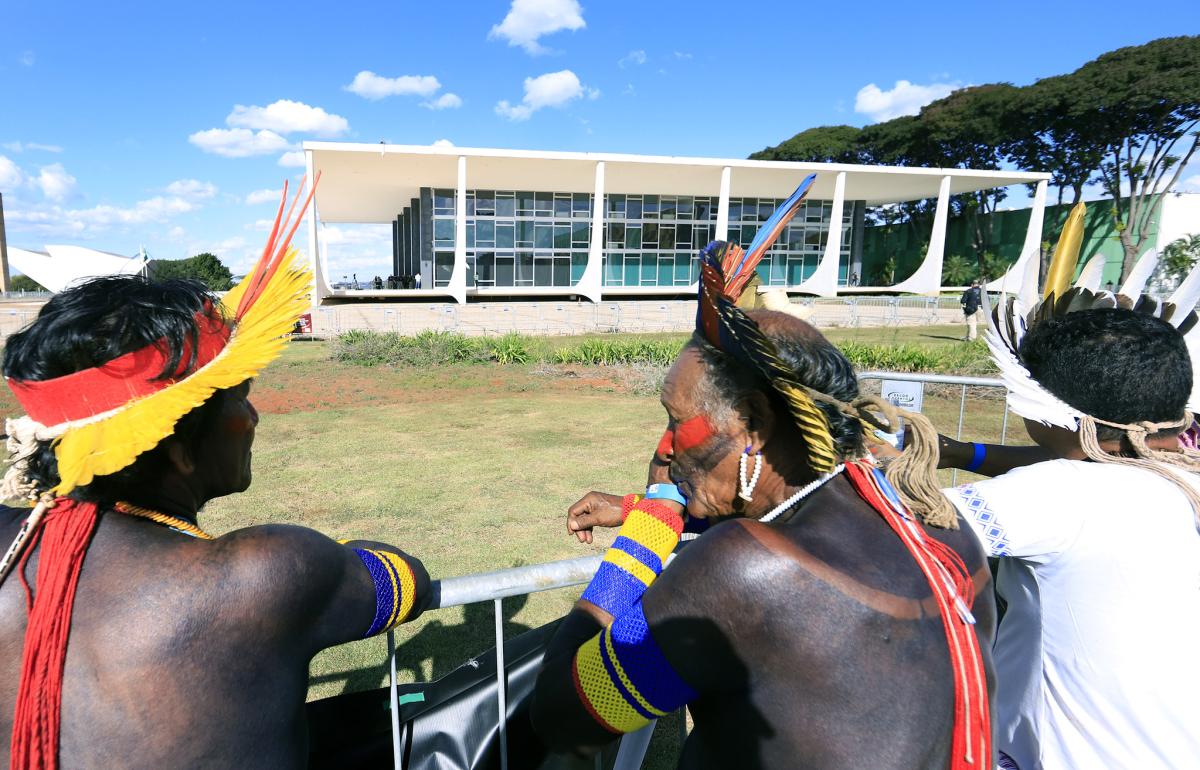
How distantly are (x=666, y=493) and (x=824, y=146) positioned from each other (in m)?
55.5

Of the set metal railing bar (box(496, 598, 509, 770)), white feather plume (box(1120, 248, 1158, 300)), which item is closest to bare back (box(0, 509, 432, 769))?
metal railing bar (box(496, 598, 509, 770))

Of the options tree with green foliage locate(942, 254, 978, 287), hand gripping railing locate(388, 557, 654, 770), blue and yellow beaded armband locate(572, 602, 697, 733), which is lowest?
hand gripping railing locate(388, 557, 654, 770)

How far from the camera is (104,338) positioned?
1.18 metres

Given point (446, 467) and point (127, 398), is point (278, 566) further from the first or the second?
point (446, 467)

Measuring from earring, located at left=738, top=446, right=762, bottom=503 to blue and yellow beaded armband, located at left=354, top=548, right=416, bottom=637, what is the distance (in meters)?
0.75

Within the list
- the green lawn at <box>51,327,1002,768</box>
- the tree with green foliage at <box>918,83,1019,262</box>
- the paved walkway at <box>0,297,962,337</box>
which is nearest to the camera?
the green lawn at <box>51,327,1002,768</box>

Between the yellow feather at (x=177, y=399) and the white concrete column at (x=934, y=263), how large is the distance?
4078cm

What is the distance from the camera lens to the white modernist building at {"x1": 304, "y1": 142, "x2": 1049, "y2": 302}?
31250 millimetres

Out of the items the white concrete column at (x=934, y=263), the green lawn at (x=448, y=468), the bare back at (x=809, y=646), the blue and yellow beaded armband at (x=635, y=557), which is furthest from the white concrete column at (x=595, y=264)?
the bare back at (x=809, y=646)

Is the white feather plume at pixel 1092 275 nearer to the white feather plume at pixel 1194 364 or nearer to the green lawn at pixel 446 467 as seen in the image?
the white feather plume at pixel 1194 364

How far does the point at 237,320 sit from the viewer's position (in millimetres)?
1360

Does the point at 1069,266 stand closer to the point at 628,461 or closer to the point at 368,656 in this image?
the point at 368,656

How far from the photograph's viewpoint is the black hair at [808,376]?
1.32 meters

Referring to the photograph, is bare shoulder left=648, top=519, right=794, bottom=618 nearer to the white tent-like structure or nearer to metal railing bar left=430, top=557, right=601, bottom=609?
metal railing bar left=430, top=557, right=601, bottom=609
